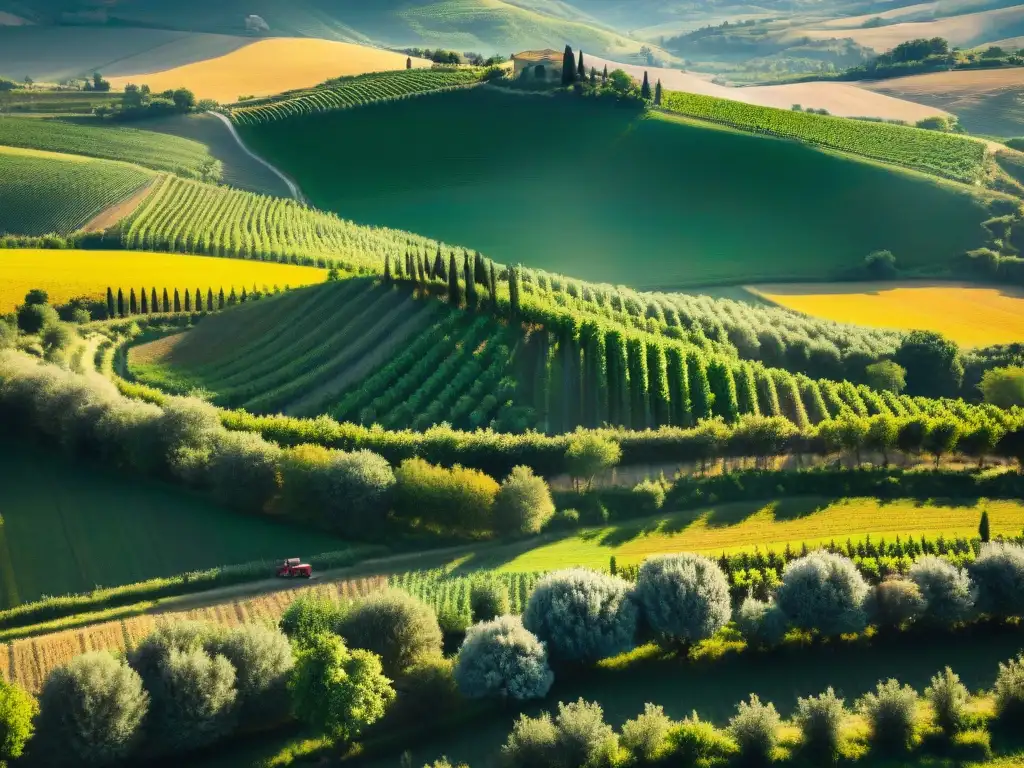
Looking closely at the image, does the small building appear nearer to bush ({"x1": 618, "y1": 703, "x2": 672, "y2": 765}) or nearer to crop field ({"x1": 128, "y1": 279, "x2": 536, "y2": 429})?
crop field ({"x1": 128, "y1": 279, "x2": 536, "y2": 429})

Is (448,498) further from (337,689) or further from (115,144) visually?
(115,144)

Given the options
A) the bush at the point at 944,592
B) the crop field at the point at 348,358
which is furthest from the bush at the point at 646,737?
the crop field at the point at 348,358

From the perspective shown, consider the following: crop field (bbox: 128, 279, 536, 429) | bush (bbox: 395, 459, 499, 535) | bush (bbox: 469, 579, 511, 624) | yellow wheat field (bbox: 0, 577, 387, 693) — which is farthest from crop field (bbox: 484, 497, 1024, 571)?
crop field (bbox: 128, 279, 536, 429)

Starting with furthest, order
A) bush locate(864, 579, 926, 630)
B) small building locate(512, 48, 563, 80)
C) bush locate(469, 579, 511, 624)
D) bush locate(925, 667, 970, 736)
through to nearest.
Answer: small building locate(512, 48, 563, 80), bush locate(469, 579, 511, 624), bush locate(864, 579, 926, 630), bush locate(925, 667, 970, 736)

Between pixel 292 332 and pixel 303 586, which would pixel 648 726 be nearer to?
pixel 303 586

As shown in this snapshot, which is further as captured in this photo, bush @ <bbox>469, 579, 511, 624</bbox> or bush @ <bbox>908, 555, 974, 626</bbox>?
bush @ <bbox>469, 579, 511, 624</bbox>

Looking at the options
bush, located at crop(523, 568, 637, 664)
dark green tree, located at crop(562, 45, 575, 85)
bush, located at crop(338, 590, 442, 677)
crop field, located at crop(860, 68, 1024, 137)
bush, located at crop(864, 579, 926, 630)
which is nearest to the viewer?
bush, located at crop(338, 590, 442, 677)

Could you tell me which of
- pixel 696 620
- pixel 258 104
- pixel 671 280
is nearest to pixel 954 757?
pixel 696 620
